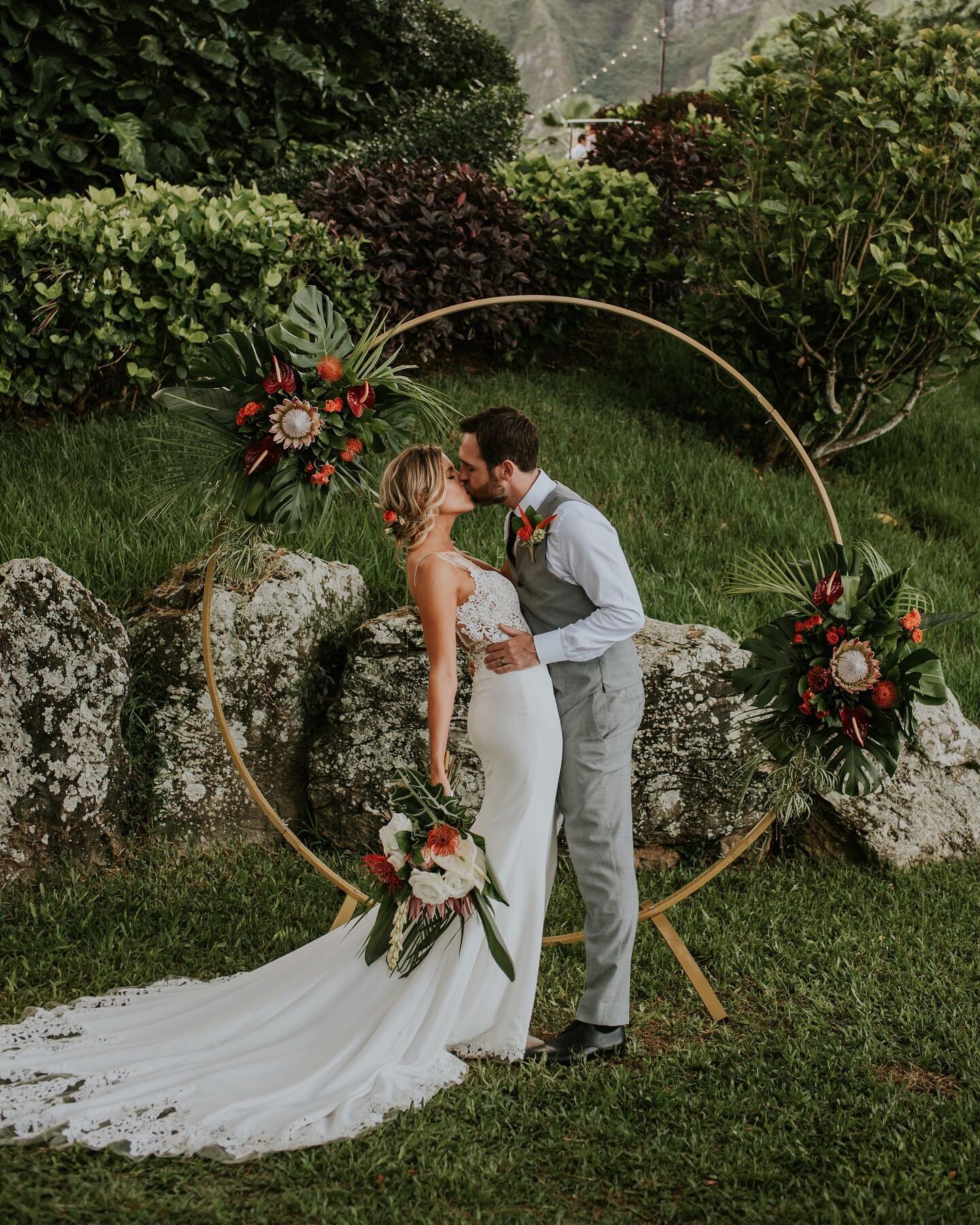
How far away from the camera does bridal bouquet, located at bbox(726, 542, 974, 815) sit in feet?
14.7

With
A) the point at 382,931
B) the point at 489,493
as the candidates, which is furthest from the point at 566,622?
the point at 382,931

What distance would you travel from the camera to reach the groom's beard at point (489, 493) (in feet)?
14.8

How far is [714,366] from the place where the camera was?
9.42 m

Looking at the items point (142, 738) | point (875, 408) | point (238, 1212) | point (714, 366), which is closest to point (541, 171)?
point (714, 366)

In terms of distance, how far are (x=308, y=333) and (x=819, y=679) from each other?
2275mm

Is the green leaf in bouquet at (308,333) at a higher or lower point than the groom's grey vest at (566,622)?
higher

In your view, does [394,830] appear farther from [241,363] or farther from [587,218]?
[587,218]

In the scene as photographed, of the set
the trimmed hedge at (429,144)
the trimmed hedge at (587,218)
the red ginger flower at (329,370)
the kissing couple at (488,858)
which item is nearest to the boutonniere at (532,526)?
the kissing couple at (488,858)

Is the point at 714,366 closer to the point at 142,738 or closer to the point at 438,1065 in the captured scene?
the point at 142,738

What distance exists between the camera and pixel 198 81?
1003cm

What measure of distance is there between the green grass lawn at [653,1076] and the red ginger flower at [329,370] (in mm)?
2336

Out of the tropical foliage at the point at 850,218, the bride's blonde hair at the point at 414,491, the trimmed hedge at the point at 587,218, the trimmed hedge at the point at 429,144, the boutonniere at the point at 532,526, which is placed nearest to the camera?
the bride's blonde hair at the point at 414,491

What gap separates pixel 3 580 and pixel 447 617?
221 cm

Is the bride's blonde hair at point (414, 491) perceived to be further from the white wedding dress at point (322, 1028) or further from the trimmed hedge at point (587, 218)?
the trimmed hedge at point (587, 218)
